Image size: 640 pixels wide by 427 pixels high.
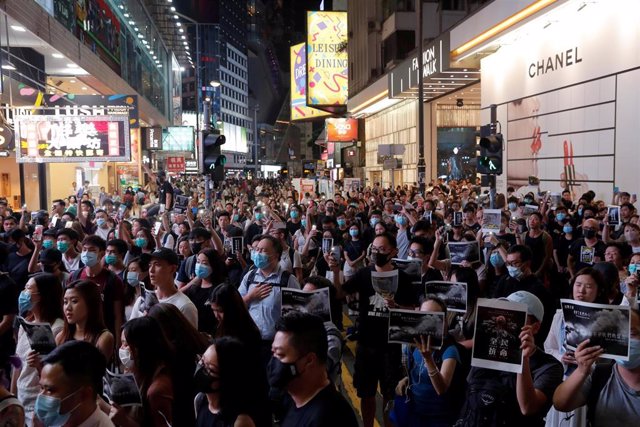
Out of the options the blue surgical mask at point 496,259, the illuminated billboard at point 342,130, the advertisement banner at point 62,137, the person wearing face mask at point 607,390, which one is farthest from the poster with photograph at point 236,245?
the illuminated billboard at point 342,130

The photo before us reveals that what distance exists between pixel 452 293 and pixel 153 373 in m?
2.55

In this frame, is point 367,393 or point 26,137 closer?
point 367,393

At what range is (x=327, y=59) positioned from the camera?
181ft

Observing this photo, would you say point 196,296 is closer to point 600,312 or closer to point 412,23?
point 600,312

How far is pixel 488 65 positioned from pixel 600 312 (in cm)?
2402

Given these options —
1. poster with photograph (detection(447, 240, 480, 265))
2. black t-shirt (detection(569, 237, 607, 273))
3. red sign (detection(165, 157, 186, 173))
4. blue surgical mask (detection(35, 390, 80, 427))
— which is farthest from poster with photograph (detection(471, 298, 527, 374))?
red sign (detection(165, 157, 186, 173))

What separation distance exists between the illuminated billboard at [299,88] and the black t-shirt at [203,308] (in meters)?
57.6

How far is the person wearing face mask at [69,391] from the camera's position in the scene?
10.3 feet

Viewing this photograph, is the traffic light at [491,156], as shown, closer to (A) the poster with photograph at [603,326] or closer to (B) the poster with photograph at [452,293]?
(B) the poster with photograph at [452,293]

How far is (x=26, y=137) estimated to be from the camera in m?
13.8

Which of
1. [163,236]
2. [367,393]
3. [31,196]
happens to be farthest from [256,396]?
[31,196]

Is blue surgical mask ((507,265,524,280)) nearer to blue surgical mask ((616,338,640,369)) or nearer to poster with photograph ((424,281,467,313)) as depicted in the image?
poster with photograph ((424,281,467,313))

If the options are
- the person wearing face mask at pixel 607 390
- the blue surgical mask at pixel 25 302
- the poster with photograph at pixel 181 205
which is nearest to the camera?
the person wearing face mask at pixel 607 390

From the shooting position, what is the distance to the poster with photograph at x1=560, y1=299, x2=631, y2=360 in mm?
3242
